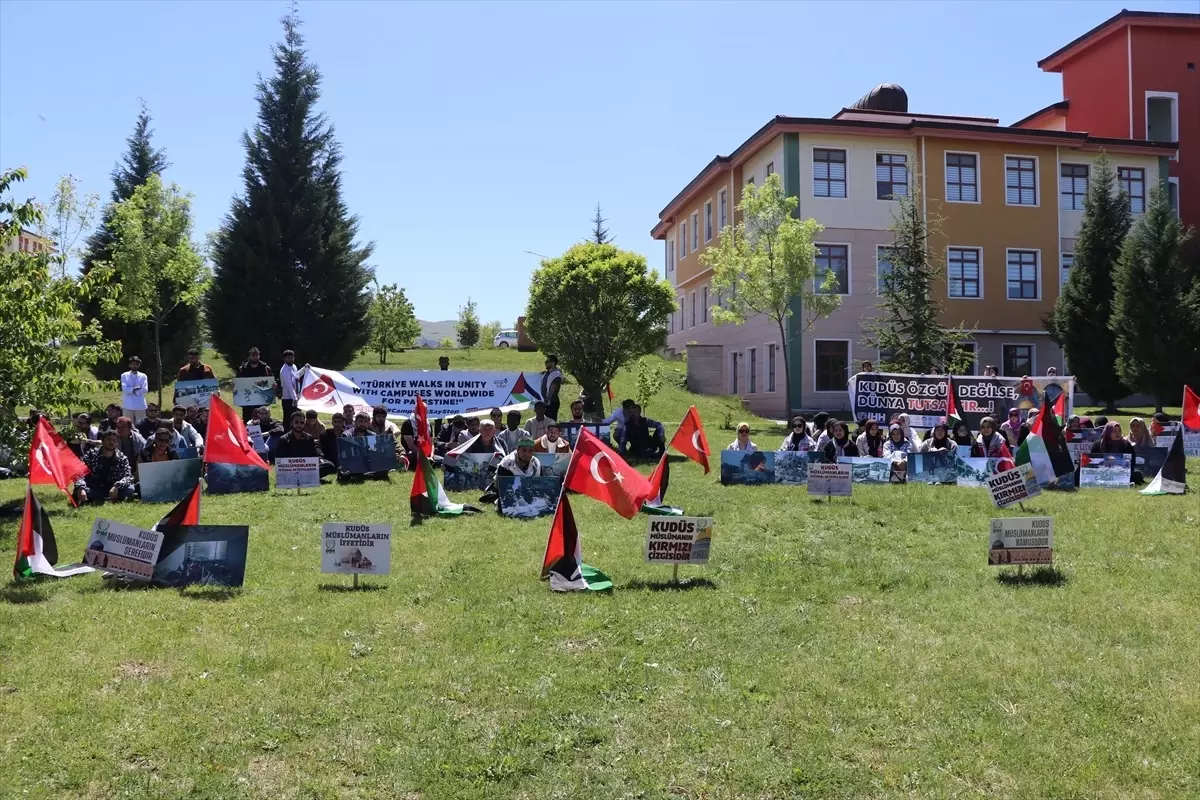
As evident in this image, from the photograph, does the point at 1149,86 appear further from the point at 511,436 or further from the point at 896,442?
the point at 511,436

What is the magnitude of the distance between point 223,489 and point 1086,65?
39.8 meters

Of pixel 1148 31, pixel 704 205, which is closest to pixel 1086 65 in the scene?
pixel 1148 31

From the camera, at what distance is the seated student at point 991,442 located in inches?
634

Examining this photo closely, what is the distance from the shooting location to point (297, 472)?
15.1 metres

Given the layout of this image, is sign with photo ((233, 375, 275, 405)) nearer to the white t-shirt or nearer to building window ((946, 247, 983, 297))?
the white t-shirt

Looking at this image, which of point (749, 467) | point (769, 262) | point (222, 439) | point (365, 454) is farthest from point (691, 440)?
point (769, 262)

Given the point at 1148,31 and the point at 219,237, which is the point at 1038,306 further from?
the point at 219,237

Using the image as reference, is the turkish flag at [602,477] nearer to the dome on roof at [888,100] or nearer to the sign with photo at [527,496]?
the sign with photo at [527,496]

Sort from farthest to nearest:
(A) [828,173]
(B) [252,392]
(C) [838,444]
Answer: (A) [828,173] → (B) [252,392] → (C) [838,444]

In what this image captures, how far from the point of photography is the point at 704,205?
1770 inches

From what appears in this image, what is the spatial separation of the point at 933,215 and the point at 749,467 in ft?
78.3

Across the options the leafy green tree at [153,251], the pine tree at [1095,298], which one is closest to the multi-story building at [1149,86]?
the pine tree at [1095,298]

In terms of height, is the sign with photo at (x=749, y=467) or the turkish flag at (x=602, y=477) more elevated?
the turkish flag at (x=602, y=477)

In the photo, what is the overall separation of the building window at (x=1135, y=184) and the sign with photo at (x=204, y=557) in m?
38.8
